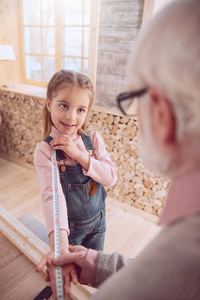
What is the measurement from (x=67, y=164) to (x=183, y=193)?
0.85 metres

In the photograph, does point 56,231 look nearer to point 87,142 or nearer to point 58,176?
point 58,176

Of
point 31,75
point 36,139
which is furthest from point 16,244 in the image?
point 31,75

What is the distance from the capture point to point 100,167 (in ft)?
4.16

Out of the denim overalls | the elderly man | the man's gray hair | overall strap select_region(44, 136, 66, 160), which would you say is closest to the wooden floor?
the denim overalls

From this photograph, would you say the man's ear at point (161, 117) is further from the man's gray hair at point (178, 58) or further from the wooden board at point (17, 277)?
the wooden board at point (17, 277)

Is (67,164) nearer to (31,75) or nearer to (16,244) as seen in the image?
(16,244)

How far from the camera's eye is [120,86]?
288 cm

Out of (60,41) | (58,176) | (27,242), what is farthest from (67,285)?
(60,41)

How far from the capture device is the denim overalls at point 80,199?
1.25 metres

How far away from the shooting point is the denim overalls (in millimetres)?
1245

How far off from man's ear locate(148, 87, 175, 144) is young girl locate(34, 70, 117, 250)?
68 cm

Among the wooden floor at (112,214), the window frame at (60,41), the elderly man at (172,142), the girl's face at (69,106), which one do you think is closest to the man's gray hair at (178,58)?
the elderly man at (172,142)

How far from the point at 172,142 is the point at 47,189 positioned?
0.76 m

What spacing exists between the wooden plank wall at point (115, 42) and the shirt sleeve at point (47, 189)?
1931 mm
